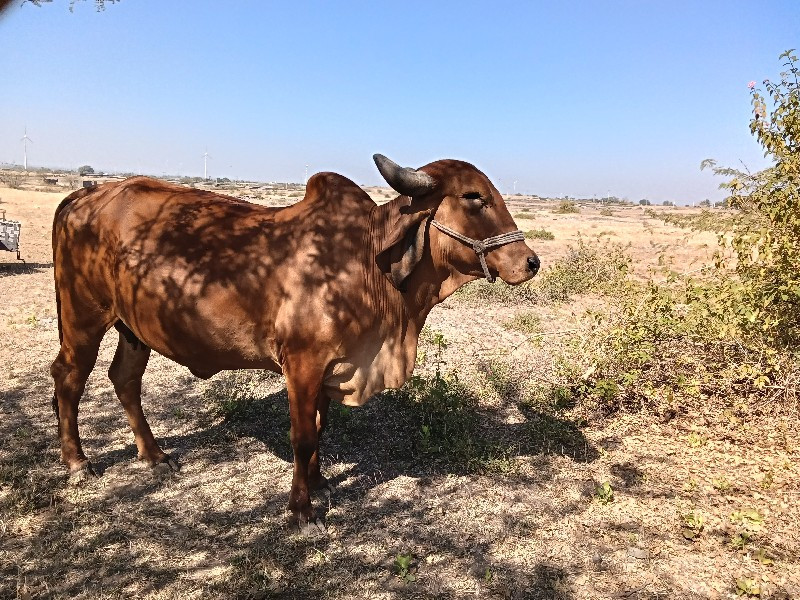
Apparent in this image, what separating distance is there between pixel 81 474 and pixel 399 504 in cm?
256

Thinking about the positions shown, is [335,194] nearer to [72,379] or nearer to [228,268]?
[228,268]

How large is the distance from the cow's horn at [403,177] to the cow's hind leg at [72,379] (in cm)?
270

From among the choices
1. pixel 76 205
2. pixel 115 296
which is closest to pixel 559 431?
pixel 115 296

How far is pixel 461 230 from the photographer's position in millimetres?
3686

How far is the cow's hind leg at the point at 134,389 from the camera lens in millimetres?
4723

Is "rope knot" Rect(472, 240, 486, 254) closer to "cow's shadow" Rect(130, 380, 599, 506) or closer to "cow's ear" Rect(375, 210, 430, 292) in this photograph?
"cow's ear" Rect(375, 210, 430, 292)

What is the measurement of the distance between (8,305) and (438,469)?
8.70 meters

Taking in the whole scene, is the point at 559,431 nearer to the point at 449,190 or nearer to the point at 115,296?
the point at 449,190

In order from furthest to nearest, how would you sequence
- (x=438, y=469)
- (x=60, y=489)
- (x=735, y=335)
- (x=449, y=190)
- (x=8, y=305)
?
(x=8, y=305) → (x=735, y=335) → (x=438, y=469) → (x=60, y=489) → (x=449, y=190)

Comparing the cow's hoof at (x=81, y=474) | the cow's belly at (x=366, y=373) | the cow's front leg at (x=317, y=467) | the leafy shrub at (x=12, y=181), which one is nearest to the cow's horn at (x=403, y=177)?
the cow's belly at (x=366, y=373)

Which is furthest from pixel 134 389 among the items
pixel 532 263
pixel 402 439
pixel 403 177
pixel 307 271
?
pixel 532 263

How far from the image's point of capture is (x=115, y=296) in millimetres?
4145

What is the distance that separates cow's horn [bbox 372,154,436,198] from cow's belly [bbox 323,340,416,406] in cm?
110

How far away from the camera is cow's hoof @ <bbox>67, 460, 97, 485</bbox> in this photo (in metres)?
4.40
